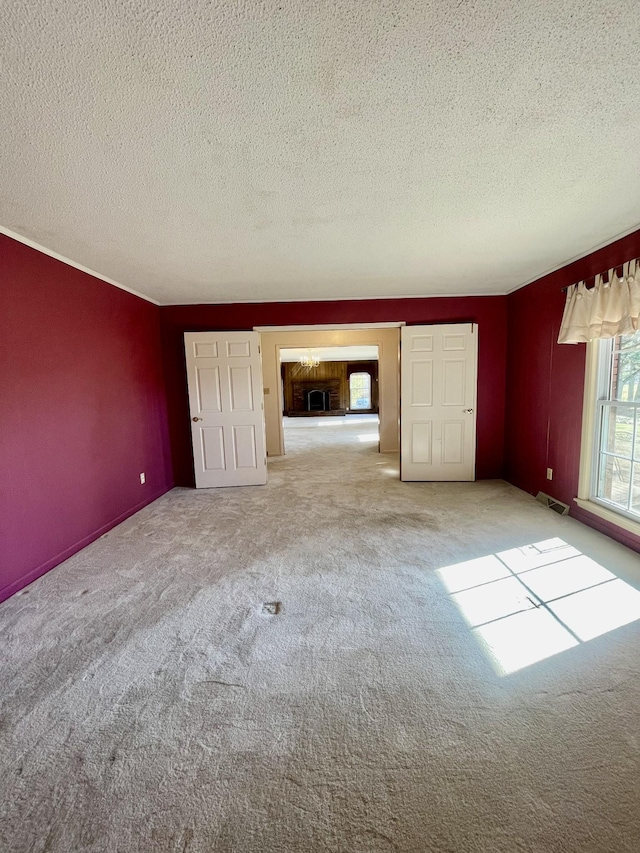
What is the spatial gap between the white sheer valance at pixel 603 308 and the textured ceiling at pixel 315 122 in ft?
1.37

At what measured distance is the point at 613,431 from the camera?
291 centimetres

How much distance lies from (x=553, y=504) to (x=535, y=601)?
180cm

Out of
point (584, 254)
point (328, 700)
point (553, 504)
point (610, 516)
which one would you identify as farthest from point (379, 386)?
point (328, 700)

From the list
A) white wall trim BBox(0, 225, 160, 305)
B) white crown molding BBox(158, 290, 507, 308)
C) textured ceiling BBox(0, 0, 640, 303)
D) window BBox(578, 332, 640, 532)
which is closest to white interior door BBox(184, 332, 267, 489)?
white crown molding BBox(158, 290, 507, 308)

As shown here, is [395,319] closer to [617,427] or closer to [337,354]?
[617,427]

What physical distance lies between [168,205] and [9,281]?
1276 millimetres

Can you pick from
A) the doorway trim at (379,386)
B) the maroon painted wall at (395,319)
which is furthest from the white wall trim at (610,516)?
the doorway trim at (379,386)

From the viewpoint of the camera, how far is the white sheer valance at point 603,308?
7.98ft

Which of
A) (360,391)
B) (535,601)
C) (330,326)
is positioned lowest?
(535,601)

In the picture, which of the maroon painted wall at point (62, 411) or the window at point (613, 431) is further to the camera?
the window at point (613, 431)

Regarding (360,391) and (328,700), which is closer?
(328,700)

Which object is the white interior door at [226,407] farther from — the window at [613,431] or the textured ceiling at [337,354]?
the textured ceiling at [337,354]

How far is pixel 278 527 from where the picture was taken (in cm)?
323

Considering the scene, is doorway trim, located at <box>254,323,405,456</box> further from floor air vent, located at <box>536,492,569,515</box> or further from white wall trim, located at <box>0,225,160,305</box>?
floor air vent, located at <box>536,492,569,515</box>
